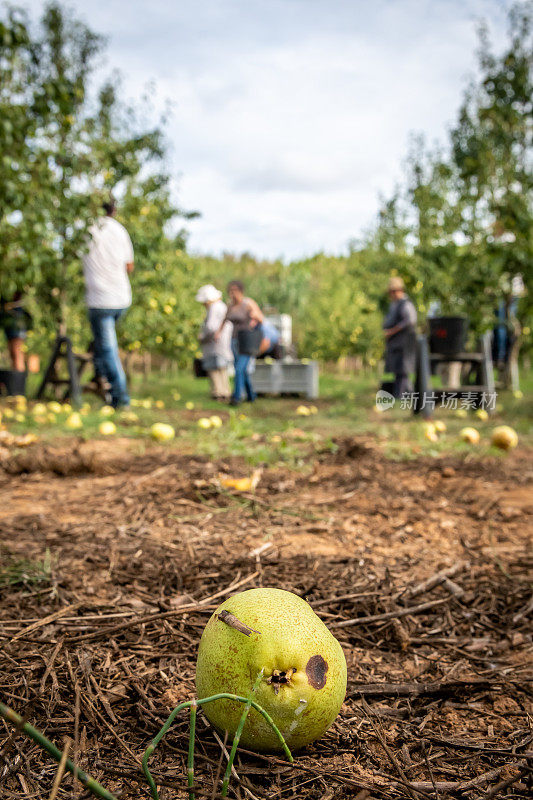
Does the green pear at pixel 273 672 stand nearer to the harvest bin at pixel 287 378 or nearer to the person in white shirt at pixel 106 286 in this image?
the person in white shirt at pixel 106 286

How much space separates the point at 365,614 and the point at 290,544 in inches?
28.5

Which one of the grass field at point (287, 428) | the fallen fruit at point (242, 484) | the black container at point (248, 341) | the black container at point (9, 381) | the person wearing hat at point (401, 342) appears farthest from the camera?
the black container at point (248, 341)

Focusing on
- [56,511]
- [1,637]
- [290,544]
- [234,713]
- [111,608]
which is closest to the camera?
[234,713]

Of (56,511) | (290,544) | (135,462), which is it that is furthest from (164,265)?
(290,544)

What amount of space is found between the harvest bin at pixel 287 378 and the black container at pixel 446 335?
4881mm

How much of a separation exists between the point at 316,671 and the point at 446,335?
30.0ft

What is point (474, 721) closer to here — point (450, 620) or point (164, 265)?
point (450, 620)

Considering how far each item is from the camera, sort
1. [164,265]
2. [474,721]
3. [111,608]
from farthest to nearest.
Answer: [164,265] < [111,608] < [474,721]

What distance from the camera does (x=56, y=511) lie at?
3371 mm

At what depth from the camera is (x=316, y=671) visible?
1.26 metres

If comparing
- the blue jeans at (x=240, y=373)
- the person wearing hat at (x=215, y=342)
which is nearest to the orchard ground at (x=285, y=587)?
the blue jeans at (x=240, y=373)

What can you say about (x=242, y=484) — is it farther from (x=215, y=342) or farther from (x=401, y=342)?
(x=215, y=342)

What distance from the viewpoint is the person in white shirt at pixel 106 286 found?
8203mm
